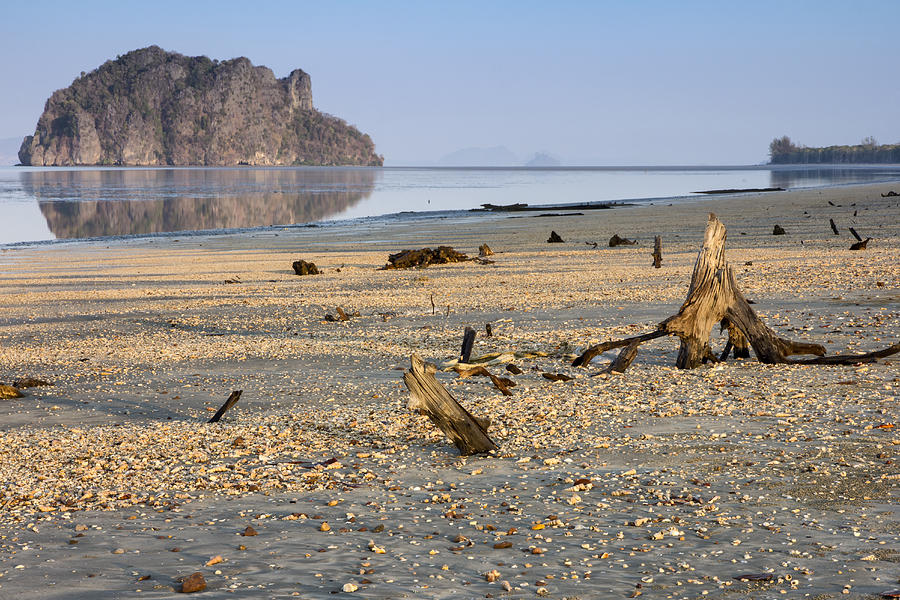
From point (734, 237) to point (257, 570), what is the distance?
22.3 meters

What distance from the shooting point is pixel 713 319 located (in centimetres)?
807

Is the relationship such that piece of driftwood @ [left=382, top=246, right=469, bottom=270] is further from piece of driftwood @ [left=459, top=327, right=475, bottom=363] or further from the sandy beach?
piece of driftwood @ [left=459, top=327, right=475, bottom=363]

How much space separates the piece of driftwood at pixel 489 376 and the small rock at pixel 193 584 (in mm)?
4089

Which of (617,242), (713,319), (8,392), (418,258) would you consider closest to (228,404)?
(8,392)

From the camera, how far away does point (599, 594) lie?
367 centimetres

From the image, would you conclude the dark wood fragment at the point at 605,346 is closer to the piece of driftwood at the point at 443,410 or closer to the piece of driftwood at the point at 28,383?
the piece of driftwood at the point at 443,410

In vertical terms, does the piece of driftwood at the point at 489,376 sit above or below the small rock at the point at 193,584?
above

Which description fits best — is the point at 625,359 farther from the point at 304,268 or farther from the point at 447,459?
the point at 304,268

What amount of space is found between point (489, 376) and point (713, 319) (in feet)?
7.04

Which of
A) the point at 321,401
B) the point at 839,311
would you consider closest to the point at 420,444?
the point at 321,401

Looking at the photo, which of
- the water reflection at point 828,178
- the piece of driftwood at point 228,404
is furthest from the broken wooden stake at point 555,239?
the water reflection at point 828,178

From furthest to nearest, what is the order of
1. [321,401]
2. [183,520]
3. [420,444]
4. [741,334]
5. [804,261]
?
1. [804,261]
2. [741,334]
3. [321,401]
4. [420,444]
5. [183,520]

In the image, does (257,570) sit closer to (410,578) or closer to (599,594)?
(410,578)

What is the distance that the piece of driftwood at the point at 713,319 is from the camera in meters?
7.96
